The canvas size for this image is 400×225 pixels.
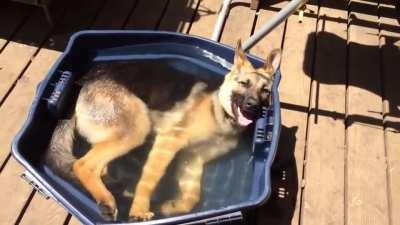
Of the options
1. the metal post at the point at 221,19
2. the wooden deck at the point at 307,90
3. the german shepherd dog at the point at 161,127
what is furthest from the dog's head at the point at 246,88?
the metal post at the point at 221,19

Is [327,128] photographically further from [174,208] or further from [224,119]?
[174,208]

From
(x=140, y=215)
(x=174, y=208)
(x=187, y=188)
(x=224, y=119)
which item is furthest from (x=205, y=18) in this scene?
(x=140, y=215)

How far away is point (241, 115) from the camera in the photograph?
10.6 ft

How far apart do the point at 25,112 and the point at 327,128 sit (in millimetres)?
1954

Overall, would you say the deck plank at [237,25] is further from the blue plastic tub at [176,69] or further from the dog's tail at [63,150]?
the dog's tail at [63,150]

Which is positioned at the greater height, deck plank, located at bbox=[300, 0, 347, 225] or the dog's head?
the dog's head

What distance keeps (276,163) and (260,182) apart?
1.14 feet

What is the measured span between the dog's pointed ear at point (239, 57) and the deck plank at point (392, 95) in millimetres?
A: 1089

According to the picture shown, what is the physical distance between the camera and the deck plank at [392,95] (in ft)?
10.3

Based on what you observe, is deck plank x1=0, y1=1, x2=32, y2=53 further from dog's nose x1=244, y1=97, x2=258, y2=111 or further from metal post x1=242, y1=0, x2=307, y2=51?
dog's nose x1=244, y1=97, x2=258, y2=111

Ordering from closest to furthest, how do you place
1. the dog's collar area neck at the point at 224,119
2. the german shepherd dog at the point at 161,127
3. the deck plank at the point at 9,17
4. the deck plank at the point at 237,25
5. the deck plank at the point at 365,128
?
A: the german shepherd dog at the point at 161,127 → the deck plank at the point at 365,128 → the dog's collar area neck at the point at 224,119 → the deck plank at the point at 9,17 → the deck plank at the point at 237,25

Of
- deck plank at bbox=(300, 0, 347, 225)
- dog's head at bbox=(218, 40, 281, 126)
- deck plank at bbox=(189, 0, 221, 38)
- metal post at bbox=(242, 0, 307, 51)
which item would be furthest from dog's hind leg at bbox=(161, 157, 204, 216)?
deck plank at bbox=(189, 0, 221, 38)

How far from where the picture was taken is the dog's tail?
9.66 ft

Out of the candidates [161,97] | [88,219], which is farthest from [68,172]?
[161,97]
